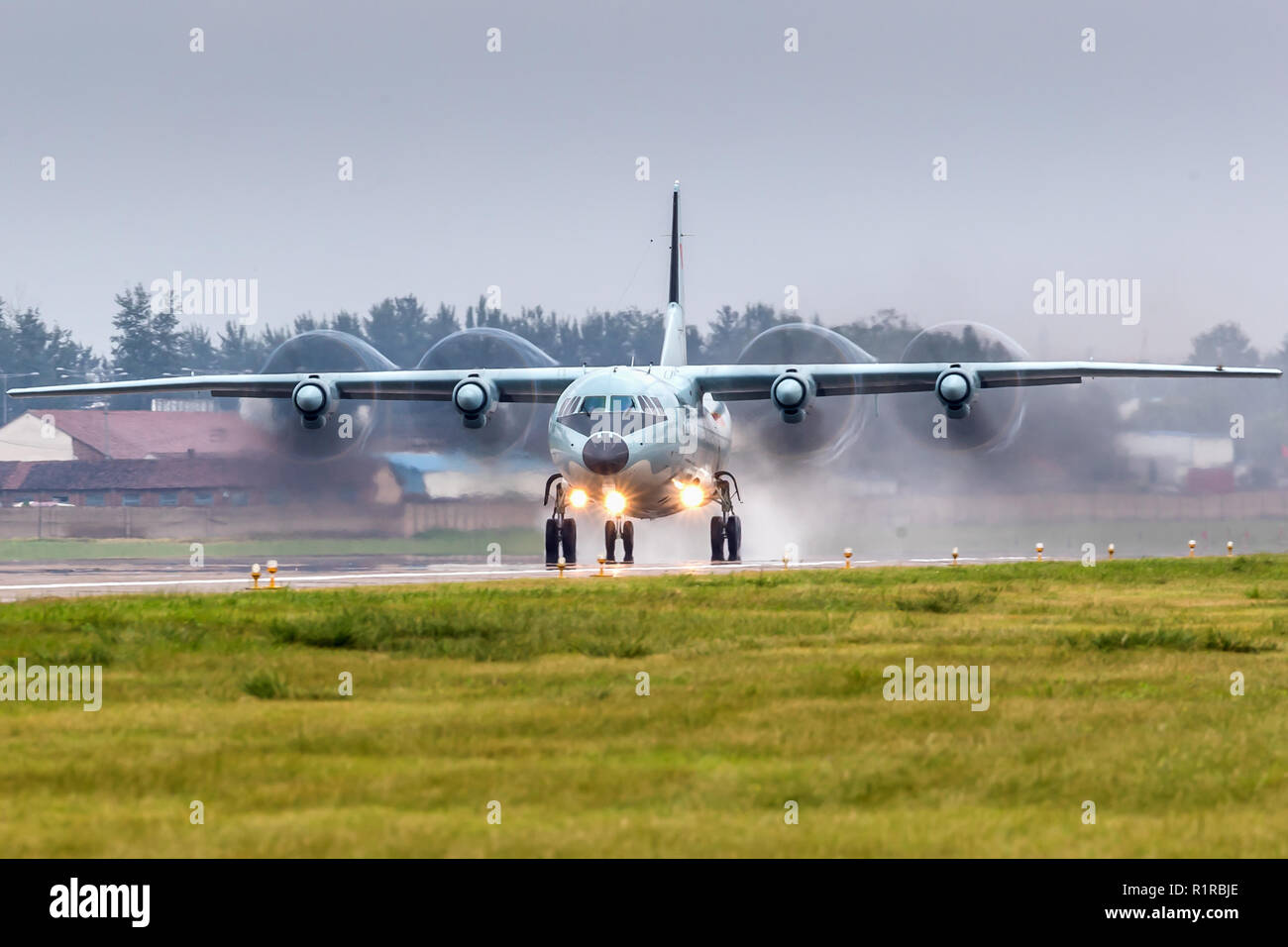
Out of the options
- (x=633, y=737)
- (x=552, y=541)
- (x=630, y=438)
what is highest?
(x=630, y=438)

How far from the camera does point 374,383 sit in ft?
141

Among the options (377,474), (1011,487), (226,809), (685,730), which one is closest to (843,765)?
(685,730)

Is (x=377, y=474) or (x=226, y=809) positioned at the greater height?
(x=377, y=474)

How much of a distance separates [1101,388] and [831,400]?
7.72 metres

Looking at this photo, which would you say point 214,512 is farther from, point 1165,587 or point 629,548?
point 1165,587

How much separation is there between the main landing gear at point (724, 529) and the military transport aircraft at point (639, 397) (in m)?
0.03

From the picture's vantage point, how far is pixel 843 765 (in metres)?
10.9

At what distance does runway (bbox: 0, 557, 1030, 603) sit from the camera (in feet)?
97.6

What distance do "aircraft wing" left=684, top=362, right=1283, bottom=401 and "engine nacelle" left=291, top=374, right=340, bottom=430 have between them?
28.1ft

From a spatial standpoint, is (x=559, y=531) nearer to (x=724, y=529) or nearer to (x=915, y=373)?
(x=724, y=529)

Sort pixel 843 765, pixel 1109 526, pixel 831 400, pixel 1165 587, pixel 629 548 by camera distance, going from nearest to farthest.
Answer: pixel 843 765, pixel 1165 587, pixel 629 548, pixel 831 400, pixel 1109 526

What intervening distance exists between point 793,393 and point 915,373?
11.2 ft

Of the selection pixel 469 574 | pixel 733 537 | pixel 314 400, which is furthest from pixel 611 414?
pixel 314 400

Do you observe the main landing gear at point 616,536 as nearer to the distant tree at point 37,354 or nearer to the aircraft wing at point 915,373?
the aircraft wing at point 915,373
